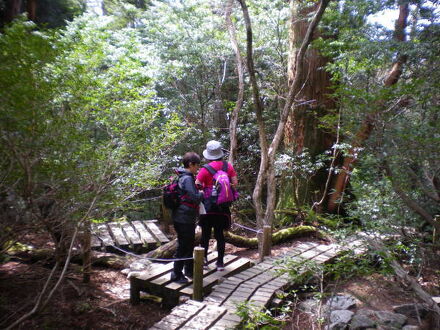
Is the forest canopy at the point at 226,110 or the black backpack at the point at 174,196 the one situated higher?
the forest canopy at the point at 226,110

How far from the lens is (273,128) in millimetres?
10812

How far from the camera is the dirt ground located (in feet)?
12.3

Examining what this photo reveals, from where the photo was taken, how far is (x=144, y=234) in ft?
22.3

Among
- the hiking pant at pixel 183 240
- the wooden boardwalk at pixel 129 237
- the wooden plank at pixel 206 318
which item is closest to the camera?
the wooden plank at pixel 206 318

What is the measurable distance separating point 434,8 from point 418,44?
44cm

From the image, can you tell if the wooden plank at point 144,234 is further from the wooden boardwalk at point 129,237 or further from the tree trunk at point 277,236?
the tree trunk at point 277,236

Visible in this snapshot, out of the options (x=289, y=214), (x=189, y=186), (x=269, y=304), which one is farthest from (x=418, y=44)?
(x=289, y=214)

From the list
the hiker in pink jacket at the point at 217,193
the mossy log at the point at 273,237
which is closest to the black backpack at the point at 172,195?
the hiker in pink jacket at the point at 217,193

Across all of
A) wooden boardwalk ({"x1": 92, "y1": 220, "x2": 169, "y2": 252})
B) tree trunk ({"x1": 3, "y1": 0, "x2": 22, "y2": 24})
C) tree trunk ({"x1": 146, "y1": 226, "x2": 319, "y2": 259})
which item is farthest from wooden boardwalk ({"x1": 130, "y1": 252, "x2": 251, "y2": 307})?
tree trunk ({"x1": 3, "y1": 0, "x2": 22, "y2": 24})

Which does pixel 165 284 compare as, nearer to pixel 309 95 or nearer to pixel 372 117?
pixel 372 117

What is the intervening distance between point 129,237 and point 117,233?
33 centimetres

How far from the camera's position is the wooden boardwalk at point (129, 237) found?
6.13 metres

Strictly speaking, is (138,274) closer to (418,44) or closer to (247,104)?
(418,44)

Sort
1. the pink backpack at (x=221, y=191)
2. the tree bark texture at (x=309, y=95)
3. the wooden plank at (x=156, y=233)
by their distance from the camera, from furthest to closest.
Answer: the tree bark texture at (x=309, y=95) < the wooden plank at (x=156, y=233) < the pink backpack at (x=221, y=191)
